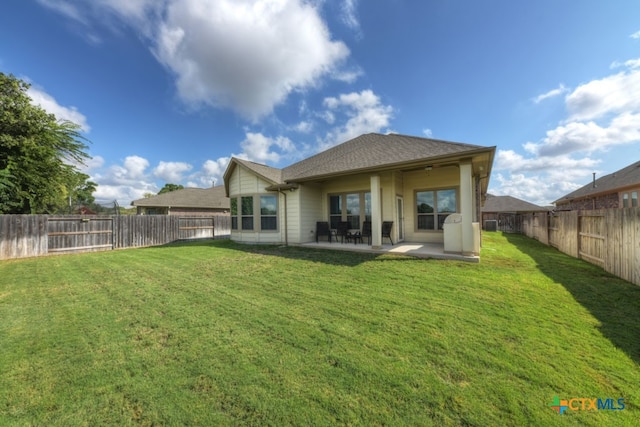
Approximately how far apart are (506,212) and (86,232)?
112ft

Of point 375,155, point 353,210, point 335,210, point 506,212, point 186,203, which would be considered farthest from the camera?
point 506,212

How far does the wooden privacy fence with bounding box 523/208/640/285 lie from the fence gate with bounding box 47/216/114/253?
18.2 meters

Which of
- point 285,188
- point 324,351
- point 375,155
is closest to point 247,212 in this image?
point 285,188

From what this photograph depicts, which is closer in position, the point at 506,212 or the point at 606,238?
the point at 606,238

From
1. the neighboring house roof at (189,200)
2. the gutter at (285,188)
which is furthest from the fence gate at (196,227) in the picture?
the gutter at (285,188)

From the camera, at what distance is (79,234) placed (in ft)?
36.6

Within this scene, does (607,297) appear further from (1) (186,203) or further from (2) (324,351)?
(1) (186,203)

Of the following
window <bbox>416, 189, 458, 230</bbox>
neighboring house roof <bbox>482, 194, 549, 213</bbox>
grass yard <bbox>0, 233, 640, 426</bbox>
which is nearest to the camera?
grass yard <bbox>0, 233, 640, 426</bbox>

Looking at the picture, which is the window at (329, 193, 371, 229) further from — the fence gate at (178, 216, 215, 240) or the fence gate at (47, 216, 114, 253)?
the fence gate at (47, 216, 114, 253)

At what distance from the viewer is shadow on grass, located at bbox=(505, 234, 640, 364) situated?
2.94 m

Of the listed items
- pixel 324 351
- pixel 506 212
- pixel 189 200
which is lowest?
pixel 324 351

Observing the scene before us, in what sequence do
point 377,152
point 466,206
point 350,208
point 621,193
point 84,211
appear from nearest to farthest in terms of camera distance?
point 466,206
point 377,152
point 350,208
point 84,211
point 621,193

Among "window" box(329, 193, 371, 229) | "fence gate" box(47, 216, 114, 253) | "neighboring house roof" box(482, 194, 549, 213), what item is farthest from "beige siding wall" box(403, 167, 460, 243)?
"neighboring house roof" box(482, 194, 549, 213)

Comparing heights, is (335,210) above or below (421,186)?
below
